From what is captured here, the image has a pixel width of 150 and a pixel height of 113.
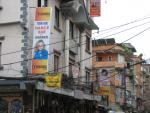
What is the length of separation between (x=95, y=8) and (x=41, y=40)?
11736 mm

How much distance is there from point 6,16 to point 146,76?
7756 cm

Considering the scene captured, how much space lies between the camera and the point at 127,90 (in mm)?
80250

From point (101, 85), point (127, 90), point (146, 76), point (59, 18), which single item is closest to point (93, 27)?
point (101, 85)

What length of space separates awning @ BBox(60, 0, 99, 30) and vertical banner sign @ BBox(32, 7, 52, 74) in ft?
18.5

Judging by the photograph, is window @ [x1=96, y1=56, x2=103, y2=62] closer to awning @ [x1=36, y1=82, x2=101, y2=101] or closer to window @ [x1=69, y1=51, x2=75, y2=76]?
awning @ [x1=36, y1=82, x2=101, y2=101]

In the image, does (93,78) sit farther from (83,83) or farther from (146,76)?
(146,76)

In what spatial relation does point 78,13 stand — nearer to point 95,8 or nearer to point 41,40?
point 95,8

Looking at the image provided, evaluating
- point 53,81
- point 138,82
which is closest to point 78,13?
point 53,81

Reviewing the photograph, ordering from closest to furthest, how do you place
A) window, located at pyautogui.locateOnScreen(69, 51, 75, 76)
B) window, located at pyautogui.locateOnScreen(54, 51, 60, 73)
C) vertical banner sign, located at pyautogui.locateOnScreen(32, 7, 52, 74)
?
1. vertical banner sign, located at pyautogui.locateOnScreen(32, 7, 52, 74)
2. window, located at pyautogui.locateOnScreen(54, 51, 60, 73)
3. window, located at pyautogui.locateOnScreen(69, 51, 75, 76)

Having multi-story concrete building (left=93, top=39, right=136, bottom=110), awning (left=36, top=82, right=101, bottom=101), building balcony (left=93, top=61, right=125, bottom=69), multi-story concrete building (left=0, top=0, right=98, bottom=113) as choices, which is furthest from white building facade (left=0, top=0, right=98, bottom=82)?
building balcony (left=93, top=61, right=125, bottom=69)

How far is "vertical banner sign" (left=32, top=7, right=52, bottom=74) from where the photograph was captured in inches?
1124

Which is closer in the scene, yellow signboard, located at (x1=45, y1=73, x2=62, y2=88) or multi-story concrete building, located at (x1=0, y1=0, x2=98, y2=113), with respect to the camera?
yellow signboard, located at (x1=45, y1=73, x2=62, y2=88)

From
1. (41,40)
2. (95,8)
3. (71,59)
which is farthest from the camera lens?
(95,8)

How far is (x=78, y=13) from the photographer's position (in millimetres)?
37094
